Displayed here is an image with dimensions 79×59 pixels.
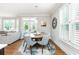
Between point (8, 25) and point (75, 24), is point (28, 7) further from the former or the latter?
point (8, 25)

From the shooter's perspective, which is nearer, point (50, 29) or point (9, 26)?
point (50, 29)

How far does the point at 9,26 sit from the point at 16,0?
34.6 feet

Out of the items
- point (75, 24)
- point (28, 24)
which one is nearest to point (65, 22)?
point (75, 24)

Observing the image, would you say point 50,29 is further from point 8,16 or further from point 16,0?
point 16,0

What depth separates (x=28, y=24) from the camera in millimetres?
10766

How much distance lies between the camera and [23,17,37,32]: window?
10.6 m

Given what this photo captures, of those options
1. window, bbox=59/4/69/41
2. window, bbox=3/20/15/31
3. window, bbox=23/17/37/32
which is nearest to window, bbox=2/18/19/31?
window, bbox=3/20/15/31

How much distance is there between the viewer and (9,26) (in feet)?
36.5

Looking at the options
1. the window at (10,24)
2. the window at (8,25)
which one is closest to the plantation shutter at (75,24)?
the window at (10,24)

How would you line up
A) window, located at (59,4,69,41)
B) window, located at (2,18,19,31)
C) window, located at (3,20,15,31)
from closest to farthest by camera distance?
window, located at (59,4,69,41) < window, located at (2,18,19,31) < window, located at (3,20,15,31)

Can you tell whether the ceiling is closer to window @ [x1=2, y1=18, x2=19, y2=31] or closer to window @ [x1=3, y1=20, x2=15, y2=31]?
window @ [x1=2, y1=18, x2=19, y2=31]

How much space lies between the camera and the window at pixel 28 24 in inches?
419

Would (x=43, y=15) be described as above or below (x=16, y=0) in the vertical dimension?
above
